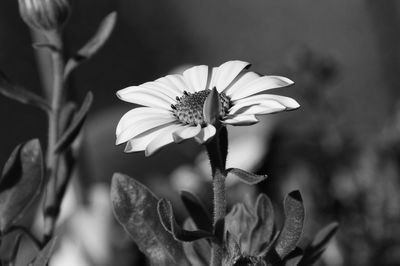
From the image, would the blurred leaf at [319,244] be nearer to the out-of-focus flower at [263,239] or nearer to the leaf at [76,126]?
the out-of-focus flower at [263,239]

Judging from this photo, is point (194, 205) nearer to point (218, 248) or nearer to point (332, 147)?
point (218, 248)

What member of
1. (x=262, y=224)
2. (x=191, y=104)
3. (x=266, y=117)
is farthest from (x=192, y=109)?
(x=266, y=117)

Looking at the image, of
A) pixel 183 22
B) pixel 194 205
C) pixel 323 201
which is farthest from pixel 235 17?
pixel 194 205

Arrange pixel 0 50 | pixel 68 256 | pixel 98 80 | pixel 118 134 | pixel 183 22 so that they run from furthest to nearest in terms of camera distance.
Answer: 1. pixel 183 22
2. pixel 98 80
3. pixel 0 50
4. pixel 68 256
5. pixel 118 134

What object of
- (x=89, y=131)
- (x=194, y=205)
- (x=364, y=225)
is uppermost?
(x=194, y=205)

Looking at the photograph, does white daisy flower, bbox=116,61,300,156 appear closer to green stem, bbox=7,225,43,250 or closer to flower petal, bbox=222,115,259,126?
flower petal, bbox=222,115,259,126

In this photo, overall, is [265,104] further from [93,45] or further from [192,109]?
[93,45]

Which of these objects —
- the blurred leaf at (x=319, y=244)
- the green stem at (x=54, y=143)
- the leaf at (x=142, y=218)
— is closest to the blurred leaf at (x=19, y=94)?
the green stem at (x=54, y=143)
